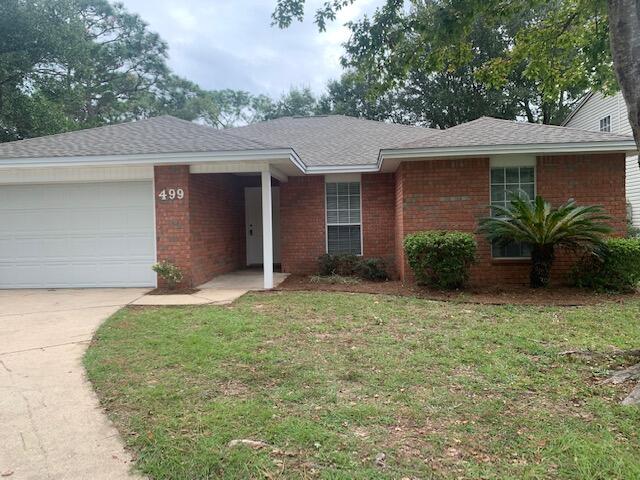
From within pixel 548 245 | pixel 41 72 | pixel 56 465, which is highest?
pixel 41 72

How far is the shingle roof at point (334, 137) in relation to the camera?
11.3 metres

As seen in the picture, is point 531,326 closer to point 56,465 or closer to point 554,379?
point 554,379

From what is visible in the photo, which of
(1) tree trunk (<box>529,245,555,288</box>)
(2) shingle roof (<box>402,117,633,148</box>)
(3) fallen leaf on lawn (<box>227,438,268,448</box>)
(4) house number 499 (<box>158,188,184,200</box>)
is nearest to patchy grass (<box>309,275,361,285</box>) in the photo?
(2) shingle roof (<box>402,117,633,148</box>)

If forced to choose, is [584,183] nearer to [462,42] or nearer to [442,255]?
[442,255]

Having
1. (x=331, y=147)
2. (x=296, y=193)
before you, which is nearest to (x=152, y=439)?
(x=296, y=193)

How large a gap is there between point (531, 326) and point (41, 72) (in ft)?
71.1

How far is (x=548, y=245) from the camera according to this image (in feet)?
26.5

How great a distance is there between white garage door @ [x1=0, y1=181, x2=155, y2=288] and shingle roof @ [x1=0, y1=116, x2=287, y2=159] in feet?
2.58

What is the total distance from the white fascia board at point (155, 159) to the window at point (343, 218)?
2.96 m

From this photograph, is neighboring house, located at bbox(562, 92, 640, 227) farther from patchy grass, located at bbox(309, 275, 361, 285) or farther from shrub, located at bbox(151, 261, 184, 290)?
shrub, located at bbox(151, 261, 184, 290)

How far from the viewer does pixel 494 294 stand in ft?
26.3

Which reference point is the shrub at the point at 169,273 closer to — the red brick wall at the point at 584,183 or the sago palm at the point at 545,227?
the sago palm at the point at 545,227

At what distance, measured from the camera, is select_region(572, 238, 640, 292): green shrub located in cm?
777

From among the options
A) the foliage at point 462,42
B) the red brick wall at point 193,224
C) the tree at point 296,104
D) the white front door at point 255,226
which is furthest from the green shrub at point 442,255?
the tree at point 296,104
